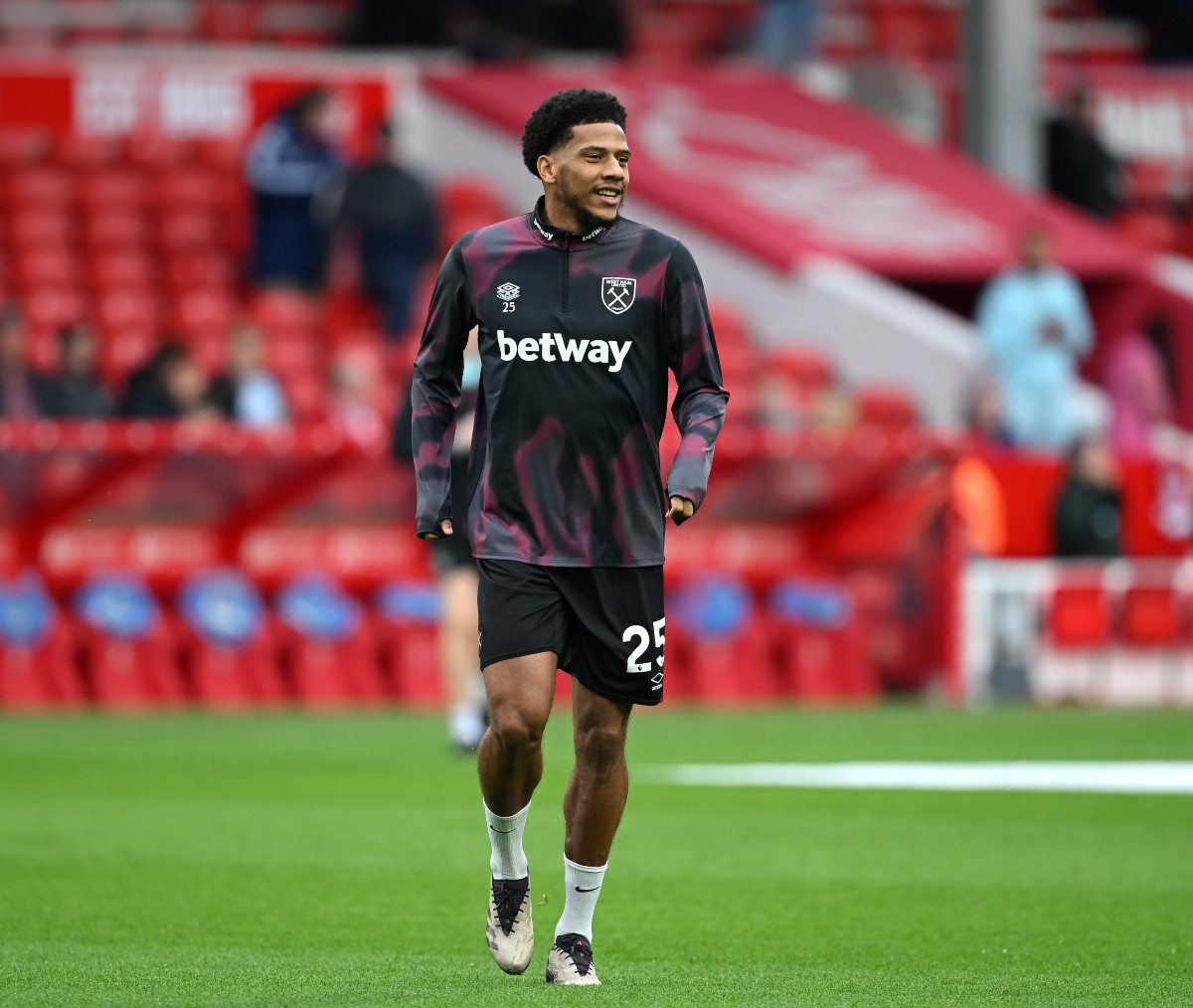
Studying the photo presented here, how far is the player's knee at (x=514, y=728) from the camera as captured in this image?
6156 millimetres

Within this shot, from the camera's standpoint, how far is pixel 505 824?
633 centimetres

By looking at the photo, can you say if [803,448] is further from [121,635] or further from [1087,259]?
[1087,259]

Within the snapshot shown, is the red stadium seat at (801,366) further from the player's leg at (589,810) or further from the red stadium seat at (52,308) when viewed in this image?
the player's leg at (589,810)

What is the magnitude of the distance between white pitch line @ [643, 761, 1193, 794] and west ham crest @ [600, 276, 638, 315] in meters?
5.63

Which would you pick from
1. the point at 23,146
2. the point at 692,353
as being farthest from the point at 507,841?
the point at 23,146

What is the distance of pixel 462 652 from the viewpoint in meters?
12.7

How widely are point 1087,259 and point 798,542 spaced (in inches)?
276

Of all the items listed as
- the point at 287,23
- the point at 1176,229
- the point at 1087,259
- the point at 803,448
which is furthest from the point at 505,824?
the point at 1176,229

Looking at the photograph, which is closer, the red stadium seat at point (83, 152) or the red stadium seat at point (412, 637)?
the red stadium seat at point (412, 637)

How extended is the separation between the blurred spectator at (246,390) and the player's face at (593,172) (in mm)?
11366

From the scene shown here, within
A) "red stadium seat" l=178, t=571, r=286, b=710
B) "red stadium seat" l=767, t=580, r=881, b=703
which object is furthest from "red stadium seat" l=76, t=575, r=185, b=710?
"red stadium seat" l=767, t=580, r=881, b=703

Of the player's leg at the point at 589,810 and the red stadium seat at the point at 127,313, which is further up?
the player's leg at the point at 589,810

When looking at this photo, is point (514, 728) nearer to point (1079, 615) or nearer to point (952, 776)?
point (952, 776)

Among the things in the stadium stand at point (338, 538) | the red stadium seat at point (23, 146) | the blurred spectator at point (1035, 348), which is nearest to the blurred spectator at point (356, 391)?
the stadium stand at point (338, 538)
